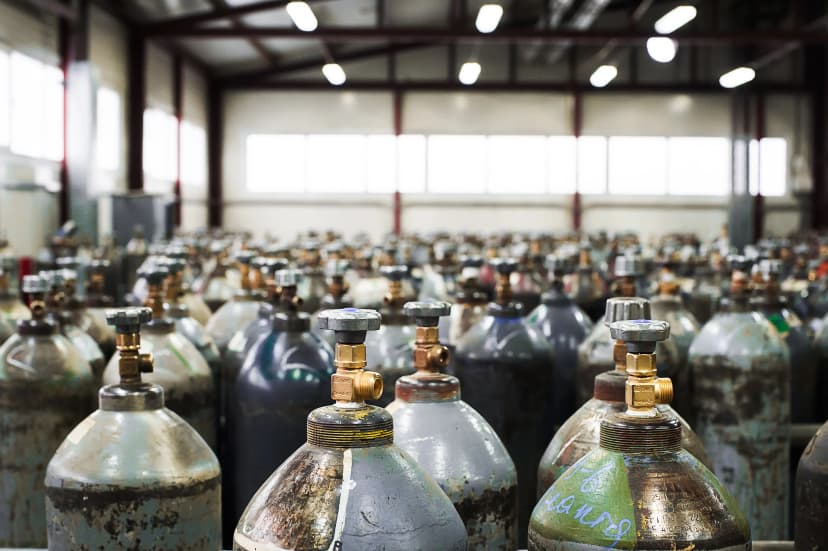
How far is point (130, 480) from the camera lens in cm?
148

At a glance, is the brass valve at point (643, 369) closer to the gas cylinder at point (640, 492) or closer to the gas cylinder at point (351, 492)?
the gas cylinder at point (640, 492)

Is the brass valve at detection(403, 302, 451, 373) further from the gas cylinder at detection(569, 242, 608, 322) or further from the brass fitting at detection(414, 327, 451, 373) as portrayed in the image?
the gas cylinder at detection(569, 242, 608, 322)

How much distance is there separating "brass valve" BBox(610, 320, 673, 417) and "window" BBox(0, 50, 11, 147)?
8.85 metres

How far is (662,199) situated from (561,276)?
49.3 ft

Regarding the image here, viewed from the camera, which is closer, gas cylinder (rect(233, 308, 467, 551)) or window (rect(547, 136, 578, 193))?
gas cylinder (rect(233, 308, 467, 551))

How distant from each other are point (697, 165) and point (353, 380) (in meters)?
17.7

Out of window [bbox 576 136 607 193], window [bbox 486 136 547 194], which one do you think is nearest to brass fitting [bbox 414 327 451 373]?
window [bbox 486 136 547 194]

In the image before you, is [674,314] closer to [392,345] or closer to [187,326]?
[392,345]

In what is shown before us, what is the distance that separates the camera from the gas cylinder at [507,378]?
2494 mm

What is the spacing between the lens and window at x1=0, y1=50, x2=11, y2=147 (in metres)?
9.02

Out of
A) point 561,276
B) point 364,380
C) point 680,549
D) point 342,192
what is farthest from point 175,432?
point 342,192

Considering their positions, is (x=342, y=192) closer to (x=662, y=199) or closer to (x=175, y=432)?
(x=662, y=199)

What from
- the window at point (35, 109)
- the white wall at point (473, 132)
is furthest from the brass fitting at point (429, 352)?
the white wall at point (473, 132)

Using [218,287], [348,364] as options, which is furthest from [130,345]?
[218,287]
